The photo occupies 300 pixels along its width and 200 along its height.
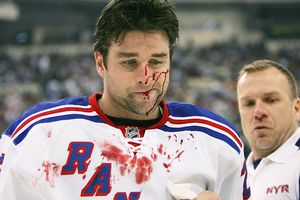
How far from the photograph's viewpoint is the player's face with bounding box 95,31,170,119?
79.3 inches

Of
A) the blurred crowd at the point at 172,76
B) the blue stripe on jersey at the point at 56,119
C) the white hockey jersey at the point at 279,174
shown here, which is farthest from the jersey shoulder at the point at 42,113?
the blurred crowd at the point at 172,76

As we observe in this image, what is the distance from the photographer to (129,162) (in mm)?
2088

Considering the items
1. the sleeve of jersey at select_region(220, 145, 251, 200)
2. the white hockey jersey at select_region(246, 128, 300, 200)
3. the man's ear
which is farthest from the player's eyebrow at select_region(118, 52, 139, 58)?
the man's ear

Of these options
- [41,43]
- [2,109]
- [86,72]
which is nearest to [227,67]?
[86,72]

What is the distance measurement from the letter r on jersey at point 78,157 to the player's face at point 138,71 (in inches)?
7.8

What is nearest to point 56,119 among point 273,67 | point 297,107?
point 273,67

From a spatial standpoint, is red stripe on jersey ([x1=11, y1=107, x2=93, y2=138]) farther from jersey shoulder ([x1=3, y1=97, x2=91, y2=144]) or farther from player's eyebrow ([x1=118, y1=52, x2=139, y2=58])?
player's eyebrow ([x1=118, y1=52, x2=139, y2=58])

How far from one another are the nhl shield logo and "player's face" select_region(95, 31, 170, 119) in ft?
0.23

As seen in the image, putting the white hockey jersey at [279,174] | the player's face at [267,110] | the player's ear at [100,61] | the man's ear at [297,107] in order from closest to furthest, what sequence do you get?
the player's ear at [100,61], the white hockey jersey at [279,174], the player's face at [267,110], the man's ear at [297,107]

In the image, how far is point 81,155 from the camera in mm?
2061

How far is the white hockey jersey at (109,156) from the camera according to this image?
2011mm

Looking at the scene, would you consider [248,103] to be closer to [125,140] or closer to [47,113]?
[125,140]

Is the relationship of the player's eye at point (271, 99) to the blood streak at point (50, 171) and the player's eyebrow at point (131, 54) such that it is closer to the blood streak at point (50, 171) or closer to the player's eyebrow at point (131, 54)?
the player's eyebrow at point (131, 54)

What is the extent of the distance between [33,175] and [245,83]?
1.45 metres
